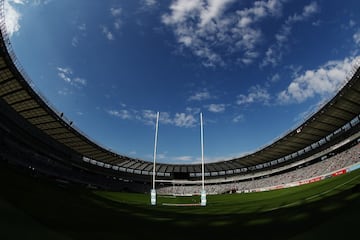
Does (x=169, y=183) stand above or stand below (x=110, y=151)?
below

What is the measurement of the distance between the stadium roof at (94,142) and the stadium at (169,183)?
154 mm

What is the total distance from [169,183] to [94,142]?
36718 millimetres

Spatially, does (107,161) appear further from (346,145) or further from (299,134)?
(346,145)

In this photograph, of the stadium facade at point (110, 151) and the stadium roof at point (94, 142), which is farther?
the stadium facade at point (110, 151)

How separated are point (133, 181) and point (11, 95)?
57.5 meters

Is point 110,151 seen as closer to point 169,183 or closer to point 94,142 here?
point 94,142

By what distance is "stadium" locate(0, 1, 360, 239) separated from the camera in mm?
7699

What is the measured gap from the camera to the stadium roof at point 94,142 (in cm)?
3389

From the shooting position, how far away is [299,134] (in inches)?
2173

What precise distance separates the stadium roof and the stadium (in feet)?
0.50

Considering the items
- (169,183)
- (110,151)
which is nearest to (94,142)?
(110,151)

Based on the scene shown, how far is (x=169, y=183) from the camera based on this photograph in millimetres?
91250

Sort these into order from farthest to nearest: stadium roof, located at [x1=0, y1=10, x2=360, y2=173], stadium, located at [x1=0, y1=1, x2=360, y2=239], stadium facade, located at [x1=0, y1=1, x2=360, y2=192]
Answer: stadium facade, located at [x1=0, y1=1, x2=360, y2=192], stadium roof, located at [x1=0, y1=10, x2=360, y2=173], stadium, located at [x1=0, y1=1, x2=360, y2=239]

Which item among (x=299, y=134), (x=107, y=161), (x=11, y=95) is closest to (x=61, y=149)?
(x=107, y=161)
